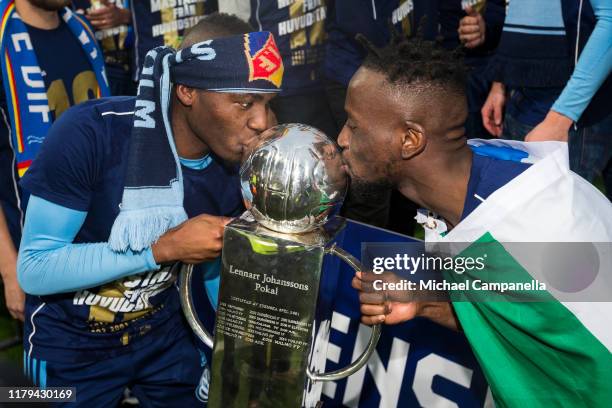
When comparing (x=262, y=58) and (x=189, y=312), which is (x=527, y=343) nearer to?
(x=189, y=312)

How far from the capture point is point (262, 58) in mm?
2256

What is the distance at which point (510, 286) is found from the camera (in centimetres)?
204

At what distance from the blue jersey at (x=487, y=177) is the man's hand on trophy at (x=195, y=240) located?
0.73 meters

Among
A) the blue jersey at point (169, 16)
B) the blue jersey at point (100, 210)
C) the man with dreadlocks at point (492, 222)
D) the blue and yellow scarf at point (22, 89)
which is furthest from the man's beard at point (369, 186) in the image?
the blue jersey at point (169, 16)

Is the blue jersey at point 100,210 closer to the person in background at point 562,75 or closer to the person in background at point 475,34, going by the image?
the person in background at point 562,75

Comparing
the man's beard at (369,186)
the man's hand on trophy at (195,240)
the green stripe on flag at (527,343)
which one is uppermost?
the man's hand on trophy at (195,240)

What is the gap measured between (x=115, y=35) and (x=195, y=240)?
3.22 meters

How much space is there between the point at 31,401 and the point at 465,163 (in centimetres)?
139

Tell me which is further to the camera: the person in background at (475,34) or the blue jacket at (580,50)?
the person in background at (475,34)

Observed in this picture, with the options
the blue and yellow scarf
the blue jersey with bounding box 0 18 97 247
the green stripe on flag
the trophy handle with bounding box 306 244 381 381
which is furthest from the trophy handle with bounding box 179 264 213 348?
the blue jersey with bounding box 0 18 97 247

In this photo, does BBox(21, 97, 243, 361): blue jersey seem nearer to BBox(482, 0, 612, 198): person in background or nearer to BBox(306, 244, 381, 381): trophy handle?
BBox(306, 244, 381, 381): trophy handle

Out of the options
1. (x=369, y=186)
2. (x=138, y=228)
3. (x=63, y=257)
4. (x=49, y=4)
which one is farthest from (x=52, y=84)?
(x=369, y=186)

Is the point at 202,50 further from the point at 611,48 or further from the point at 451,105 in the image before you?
the point at 611,48

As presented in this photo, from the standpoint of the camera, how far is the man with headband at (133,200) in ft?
7.02
